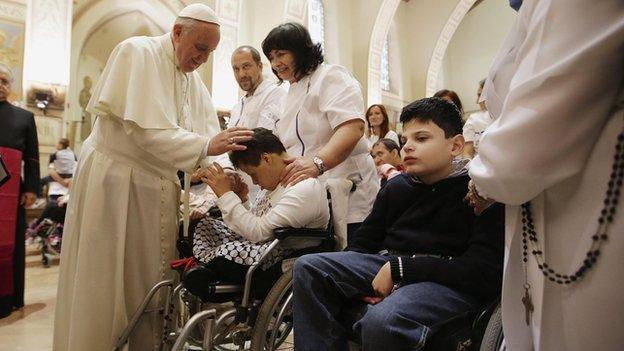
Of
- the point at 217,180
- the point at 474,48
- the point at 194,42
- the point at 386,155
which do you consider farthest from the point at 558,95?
the point at 474,48

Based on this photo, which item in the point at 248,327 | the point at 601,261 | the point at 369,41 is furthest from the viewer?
the point at 369,41

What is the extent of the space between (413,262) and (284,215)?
0.70 m

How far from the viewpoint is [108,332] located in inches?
94.3

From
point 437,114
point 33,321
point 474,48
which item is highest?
point 474,48

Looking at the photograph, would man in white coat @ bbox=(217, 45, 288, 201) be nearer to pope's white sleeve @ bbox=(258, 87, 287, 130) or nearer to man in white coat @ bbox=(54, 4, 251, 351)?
pope's white sleeve @ bbox=(258, 87, 287, 130)

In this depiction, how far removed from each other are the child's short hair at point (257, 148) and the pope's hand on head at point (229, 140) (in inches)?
1.3

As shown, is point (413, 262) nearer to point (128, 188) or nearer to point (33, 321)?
point (128, 188)

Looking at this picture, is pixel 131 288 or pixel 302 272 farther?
pixel 131 288

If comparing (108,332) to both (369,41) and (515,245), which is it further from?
(369,41)

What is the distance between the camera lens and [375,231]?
6.68 feet

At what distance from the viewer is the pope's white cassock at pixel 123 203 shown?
238cm

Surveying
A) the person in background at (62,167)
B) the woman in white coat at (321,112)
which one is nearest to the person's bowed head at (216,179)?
the woman in white coat at (321,112)

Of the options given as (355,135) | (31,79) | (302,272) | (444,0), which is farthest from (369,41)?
(302,272)

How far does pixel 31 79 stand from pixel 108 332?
6.47 m
